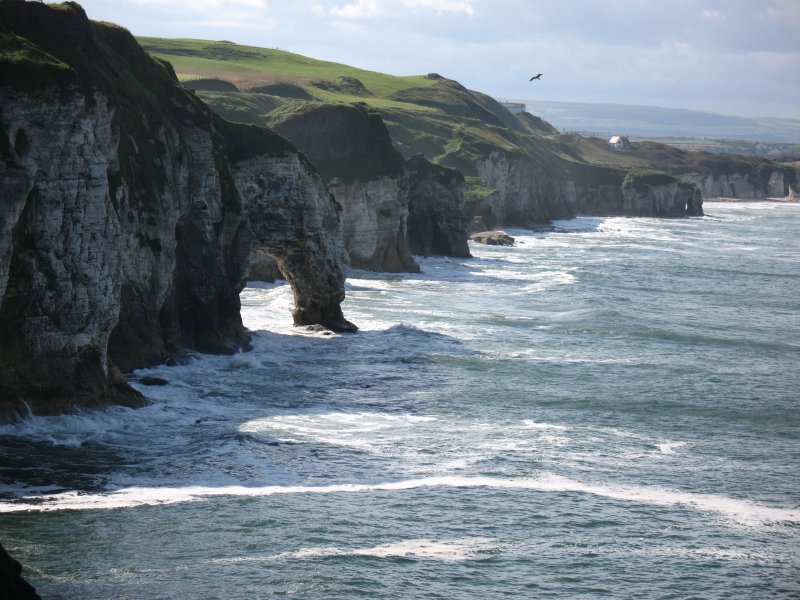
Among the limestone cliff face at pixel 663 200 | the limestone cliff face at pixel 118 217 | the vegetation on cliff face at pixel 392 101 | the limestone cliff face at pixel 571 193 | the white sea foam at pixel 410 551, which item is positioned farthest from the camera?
the limestone cliff face at pixel 663 200

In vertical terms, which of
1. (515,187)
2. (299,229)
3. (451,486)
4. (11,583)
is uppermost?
(515,187)

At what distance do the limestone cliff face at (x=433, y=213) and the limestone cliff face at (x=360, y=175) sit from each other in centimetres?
1148

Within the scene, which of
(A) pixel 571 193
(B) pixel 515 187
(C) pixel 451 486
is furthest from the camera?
(A) pixel 571 193

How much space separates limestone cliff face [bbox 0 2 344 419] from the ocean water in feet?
6.56

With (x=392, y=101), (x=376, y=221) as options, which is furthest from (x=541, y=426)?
(x=392, y=101)

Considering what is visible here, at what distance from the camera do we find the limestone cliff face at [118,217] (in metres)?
33.8

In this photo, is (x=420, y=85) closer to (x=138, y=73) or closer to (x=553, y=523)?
(x=138, y=73)

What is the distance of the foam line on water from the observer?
2798 cm

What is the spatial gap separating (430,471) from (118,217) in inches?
549

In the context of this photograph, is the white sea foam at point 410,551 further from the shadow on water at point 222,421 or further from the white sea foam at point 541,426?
the white sea foam at point 541,426

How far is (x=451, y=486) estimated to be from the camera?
31391mm

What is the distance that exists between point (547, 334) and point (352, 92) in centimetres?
10289

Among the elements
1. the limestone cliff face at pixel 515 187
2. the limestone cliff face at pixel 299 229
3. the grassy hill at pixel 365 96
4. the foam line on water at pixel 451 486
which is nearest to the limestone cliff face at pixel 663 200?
the grassy hill at pixel 365 96

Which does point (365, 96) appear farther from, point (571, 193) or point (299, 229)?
point (299, 229)
